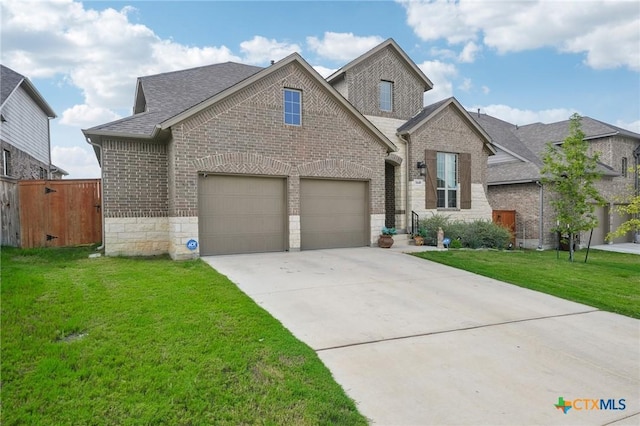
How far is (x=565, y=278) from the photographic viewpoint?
911cm

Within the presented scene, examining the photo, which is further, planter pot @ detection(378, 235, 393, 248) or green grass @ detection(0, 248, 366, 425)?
planter pot @ detection(378, 235, 393, 248)

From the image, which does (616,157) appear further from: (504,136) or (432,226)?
(432,226)

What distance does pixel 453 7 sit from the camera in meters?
11.8

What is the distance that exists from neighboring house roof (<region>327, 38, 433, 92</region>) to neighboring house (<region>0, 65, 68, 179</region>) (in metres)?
13.0

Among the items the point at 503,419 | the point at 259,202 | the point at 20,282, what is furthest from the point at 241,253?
the point at 503,419

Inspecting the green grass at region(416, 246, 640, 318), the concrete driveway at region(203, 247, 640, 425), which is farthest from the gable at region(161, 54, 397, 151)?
the green grass at region(416, 246, 640, 318)

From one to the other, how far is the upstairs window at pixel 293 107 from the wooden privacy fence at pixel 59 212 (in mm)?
6192

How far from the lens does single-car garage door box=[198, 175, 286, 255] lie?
34.7 feet

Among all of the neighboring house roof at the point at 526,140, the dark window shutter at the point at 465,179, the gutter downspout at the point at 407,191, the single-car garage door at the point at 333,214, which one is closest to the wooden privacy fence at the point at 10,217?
the single-car garage door at the point at 333,214

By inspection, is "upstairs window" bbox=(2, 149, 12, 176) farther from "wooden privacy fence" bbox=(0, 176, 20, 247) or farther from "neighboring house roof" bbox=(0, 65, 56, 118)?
"wooden privacy fence" bbox=(0, 176, 20, 247)

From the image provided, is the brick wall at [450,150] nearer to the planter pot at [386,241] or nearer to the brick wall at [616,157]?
the planter pot at [386,241]

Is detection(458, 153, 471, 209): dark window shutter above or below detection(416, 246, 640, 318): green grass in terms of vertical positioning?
above

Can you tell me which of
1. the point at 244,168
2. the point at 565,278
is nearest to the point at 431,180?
the point at 565,278

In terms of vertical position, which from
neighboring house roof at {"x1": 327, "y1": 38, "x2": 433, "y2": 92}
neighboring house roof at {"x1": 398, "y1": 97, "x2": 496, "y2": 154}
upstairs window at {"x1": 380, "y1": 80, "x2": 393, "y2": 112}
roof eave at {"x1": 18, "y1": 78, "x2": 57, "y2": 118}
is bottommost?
neighboring house roof at {"x1": 398, "y1": 97, "x2": 496, "y2": 154}
